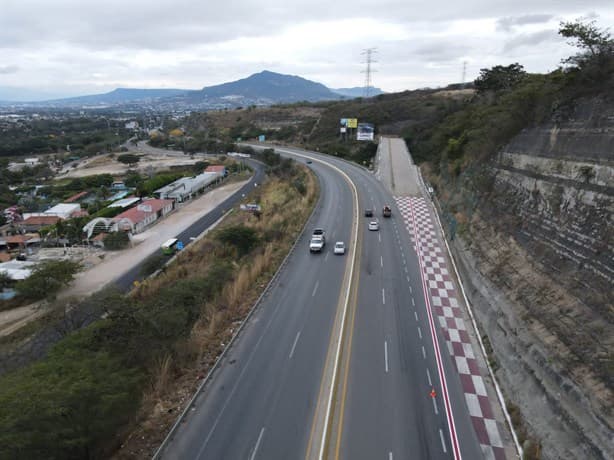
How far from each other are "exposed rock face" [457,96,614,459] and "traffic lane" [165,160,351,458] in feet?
29.6

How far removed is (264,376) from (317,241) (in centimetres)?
1635

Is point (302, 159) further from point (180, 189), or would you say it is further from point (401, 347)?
point (401, 347)

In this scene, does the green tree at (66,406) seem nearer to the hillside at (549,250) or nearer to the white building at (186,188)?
the hillside at (549,250)

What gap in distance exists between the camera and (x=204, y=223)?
169 ft

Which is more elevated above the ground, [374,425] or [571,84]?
Result: [571,84]

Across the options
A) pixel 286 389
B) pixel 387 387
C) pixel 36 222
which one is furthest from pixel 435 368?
pixel 36 222

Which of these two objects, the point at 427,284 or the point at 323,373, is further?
the point at 427,284

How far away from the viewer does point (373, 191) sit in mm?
50219

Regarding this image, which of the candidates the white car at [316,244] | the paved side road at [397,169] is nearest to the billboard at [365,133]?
the paved side road at [397,169]

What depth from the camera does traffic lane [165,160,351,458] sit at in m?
13.4

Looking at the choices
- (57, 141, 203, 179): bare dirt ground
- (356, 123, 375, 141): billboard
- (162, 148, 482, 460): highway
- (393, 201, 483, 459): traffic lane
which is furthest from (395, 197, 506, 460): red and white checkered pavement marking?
(57, 141, 203, 179): bare dirt ground

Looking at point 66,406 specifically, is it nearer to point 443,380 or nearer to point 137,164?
point 443,380

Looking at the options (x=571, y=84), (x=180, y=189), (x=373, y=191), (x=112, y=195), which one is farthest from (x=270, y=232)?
(x=112, y=195)

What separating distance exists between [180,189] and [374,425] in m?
60.3
